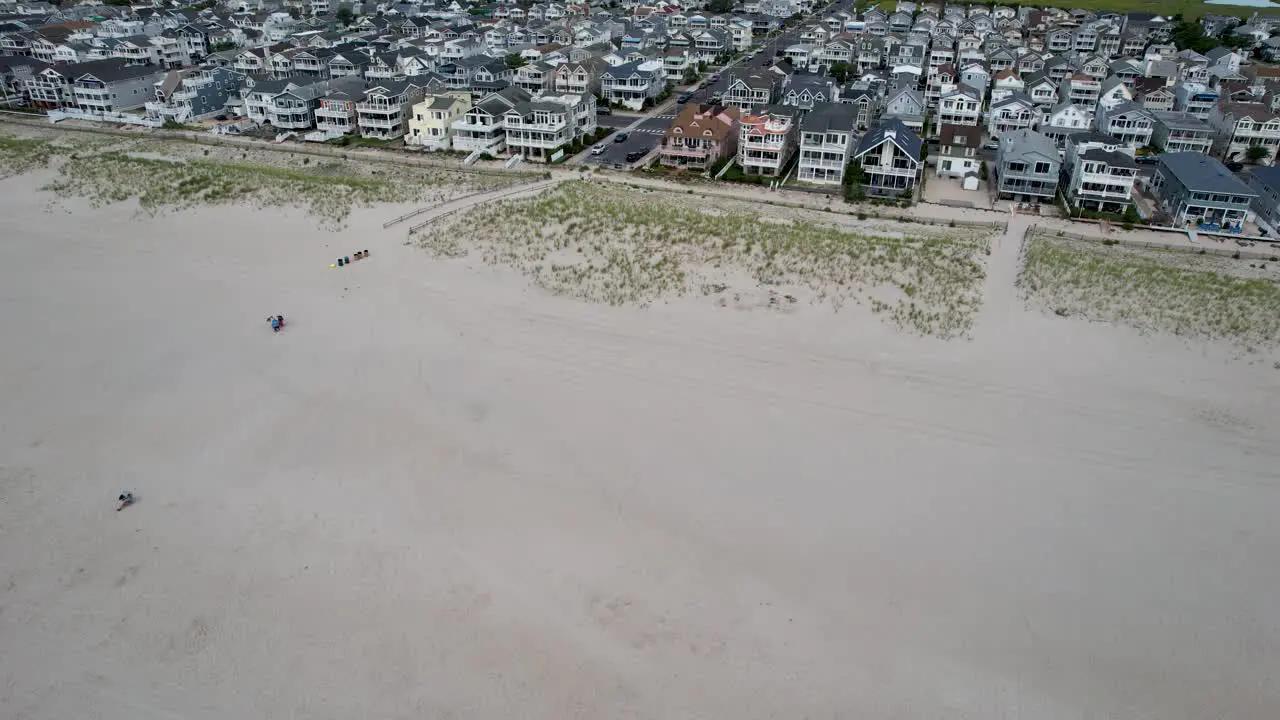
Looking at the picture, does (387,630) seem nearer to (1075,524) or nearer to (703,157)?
(1075,524)

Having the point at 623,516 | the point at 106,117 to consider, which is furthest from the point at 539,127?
the point at 106,117

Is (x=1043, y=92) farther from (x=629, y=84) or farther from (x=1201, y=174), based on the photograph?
(x=629, y=84)

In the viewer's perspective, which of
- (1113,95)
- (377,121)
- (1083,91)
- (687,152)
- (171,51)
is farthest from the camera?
(171,51)

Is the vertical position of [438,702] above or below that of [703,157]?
below

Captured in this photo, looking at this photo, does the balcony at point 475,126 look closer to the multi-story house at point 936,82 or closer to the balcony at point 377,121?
the balcony at point 377,121

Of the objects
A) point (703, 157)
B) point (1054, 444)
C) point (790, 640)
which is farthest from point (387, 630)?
point (703, 157)
